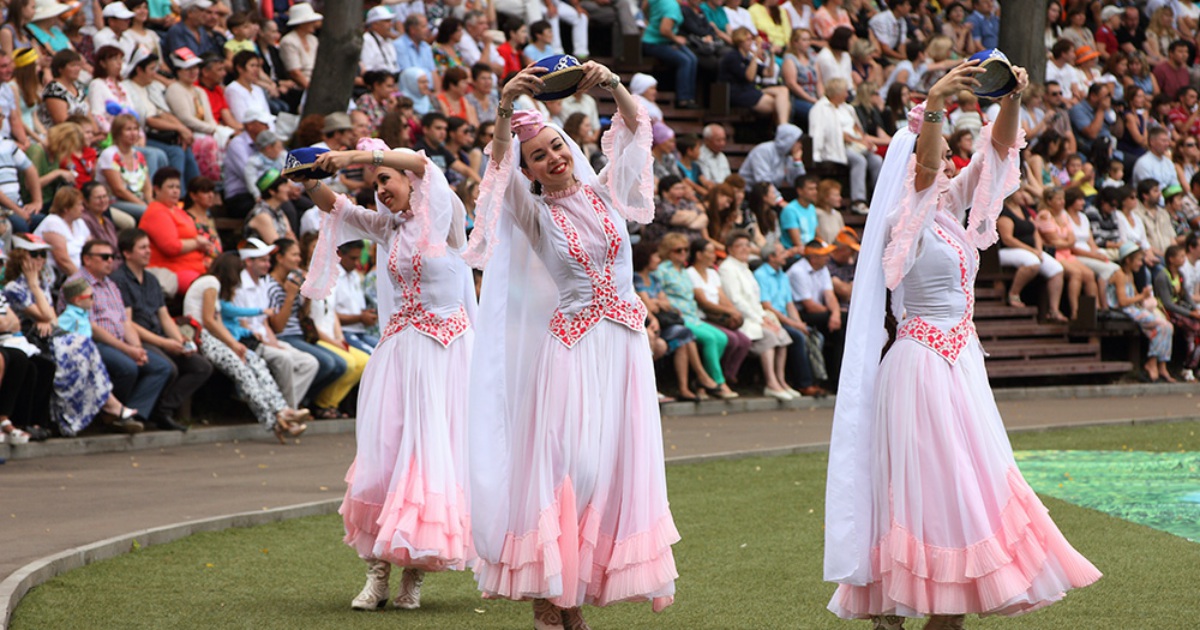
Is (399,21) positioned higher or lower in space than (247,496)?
higher

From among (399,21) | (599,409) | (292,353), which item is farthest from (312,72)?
(599,409)

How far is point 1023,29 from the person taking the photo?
23078mm

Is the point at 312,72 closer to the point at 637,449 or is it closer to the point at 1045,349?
the point at 1045,349

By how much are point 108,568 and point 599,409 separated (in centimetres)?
308

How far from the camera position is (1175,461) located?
500 inches

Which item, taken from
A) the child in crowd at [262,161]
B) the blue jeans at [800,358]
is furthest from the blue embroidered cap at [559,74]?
the blue jeans at [800,358]

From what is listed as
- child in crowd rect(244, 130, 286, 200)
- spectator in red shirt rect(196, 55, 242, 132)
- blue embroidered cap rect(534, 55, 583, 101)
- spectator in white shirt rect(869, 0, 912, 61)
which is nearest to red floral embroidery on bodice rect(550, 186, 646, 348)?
blue embroidered cap rect(534, 55, 583, 101)

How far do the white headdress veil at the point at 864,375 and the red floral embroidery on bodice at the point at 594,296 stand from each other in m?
1.01

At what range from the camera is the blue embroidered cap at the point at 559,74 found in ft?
21.4

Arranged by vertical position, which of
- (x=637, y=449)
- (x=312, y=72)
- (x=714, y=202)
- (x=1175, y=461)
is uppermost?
(x=312, y=72)

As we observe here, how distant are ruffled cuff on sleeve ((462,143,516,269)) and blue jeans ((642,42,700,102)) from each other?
1526cm

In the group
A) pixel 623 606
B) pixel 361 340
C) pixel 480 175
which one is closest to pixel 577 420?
pixel 623 606

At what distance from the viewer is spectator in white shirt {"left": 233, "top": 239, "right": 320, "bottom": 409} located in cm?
1399

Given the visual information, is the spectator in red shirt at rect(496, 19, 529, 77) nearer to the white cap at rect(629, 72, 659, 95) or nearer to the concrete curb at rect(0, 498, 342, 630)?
Result: the white cap at rect(629, 72, 659, 95)
